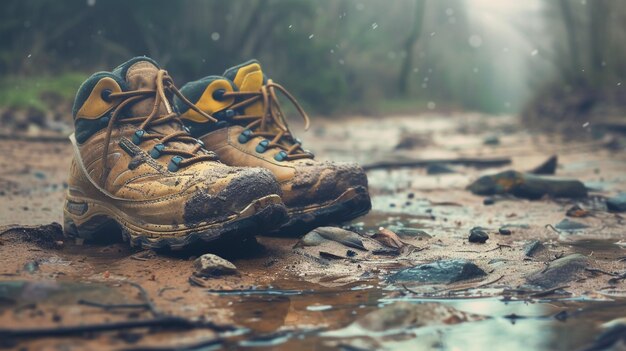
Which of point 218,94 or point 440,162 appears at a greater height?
point 218,94

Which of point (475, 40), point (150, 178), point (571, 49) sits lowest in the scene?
point (150, 178)

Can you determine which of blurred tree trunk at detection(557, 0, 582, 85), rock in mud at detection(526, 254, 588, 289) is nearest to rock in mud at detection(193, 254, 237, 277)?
rock in mud at detection(526, 254, 588, 289)

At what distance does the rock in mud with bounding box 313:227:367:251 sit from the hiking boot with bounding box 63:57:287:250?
12.4 inches

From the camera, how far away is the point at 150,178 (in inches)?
111

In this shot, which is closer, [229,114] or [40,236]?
[40,236]

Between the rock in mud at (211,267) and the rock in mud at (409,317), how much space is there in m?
0.62

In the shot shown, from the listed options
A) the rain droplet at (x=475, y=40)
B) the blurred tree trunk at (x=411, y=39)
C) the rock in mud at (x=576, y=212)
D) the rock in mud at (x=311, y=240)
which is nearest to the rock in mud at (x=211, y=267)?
the rock in mud at (x=311, y=240)

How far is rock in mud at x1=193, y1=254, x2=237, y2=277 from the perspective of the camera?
7.80ft

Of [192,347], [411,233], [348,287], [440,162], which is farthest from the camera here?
[440,162]

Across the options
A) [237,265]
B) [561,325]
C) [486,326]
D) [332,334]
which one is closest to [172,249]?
[237,265]

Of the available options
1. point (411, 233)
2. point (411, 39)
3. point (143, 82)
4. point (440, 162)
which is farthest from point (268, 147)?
point (411, 39)

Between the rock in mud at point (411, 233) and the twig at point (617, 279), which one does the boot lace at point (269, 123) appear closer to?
the rock in mud at point (411, 233)

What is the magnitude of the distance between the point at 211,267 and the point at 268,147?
1.00m

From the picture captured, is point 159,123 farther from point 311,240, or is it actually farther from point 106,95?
point 311,240
